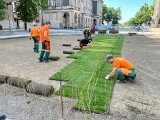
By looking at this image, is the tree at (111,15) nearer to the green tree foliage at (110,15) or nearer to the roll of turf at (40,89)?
the green tree foliage at (110,15)

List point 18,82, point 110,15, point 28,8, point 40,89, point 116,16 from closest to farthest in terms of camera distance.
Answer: point 40,89
point 18,82
point 28,8
point 110,15
point 116,16

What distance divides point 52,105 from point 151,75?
15.6 ft

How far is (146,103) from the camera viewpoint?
546 centimetres

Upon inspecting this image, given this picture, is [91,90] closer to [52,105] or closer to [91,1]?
[52,105]

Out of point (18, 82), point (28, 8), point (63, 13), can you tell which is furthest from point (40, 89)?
point (63, 13)

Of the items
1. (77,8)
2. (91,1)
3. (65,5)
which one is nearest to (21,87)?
(65,5)

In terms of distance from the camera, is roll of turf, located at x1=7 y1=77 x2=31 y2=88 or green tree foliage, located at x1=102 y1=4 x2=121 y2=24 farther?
green tree foliage, located at x1=102 y1=4 x2=121 y2=24

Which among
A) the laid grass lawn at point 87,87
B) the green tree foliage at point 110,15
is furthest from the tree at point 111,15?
the laid grass lawn at point 87,87

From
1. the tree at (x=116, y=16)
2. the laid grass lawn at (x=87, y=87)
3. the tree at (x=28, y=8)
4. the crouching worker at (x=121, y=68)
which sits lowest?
the laid grass lawn at (x=87, y=87)

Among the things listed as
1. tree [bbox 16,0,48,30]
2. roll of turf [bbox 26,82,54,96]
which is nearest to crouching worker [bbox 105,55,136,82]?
roll of turf [bbox 26,82,54,96]

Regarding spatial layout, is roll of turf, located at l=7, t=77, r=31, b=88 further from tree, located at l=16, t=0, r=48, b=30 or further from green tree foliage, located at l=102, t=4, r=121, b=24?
green tree foliage, located at l=102, t=4, r=121, b=24

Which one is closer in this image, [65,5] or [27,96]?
[27,96]

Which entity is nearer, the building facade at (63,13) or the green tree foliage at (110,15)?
the building facade at (63,13)

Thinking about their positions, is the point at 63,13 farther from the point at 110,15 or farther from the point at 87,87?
the point at 110,15
